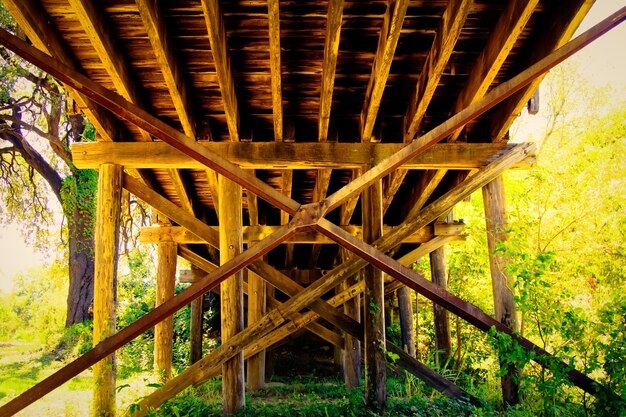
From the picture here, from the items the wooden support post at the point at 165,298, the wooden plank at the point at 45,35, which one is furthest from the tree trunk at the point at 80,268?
the wooden plank at the point at 45,35

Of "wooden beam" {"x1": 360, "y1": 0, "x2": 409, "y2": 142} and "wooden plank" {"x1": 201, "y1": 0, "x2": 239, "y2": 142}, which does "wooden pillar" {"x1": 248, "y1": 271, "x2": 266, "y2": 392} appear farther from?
"wooden beam" {"x1": 360, "y1": 0, "x2": 409, "y2": 142}

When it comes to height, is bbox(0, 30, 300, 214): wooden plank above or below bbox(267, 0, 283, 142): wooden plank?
below

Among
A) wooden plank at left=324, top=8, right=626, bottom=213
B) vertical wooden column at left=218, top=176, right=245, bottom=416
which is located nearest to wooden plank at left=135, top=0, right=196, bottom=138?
vertical wooden column at left=218, top=176, right=245, bottom=416

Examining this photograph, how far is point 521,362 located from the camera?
14.7ft

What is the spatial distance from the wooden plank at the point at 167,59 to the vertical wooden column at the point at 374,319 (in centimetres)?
221

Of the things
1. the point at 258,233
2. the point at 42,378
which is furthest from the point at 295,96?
the point at 42,378

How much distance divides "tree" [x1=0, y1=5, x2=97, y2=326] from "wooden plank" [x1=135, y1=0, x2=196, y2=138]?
9.54 metres

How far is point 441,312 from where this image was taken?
32.0ft

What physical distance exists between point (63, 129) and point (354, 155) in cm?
1271

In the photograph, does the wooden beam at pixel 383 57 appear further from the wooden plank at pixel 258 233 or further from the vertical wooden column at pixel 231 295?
the wooden plank at pixel 258 233

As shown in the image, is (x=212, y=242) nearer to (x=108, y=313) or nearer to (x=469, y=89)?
(x=108, y=313)

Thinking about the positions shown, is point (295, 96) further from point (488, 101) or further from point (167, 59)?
point (488, 101)

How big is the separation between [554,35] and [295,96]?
260 centimetres

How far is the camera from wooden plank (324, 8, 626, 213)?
12.5ft
